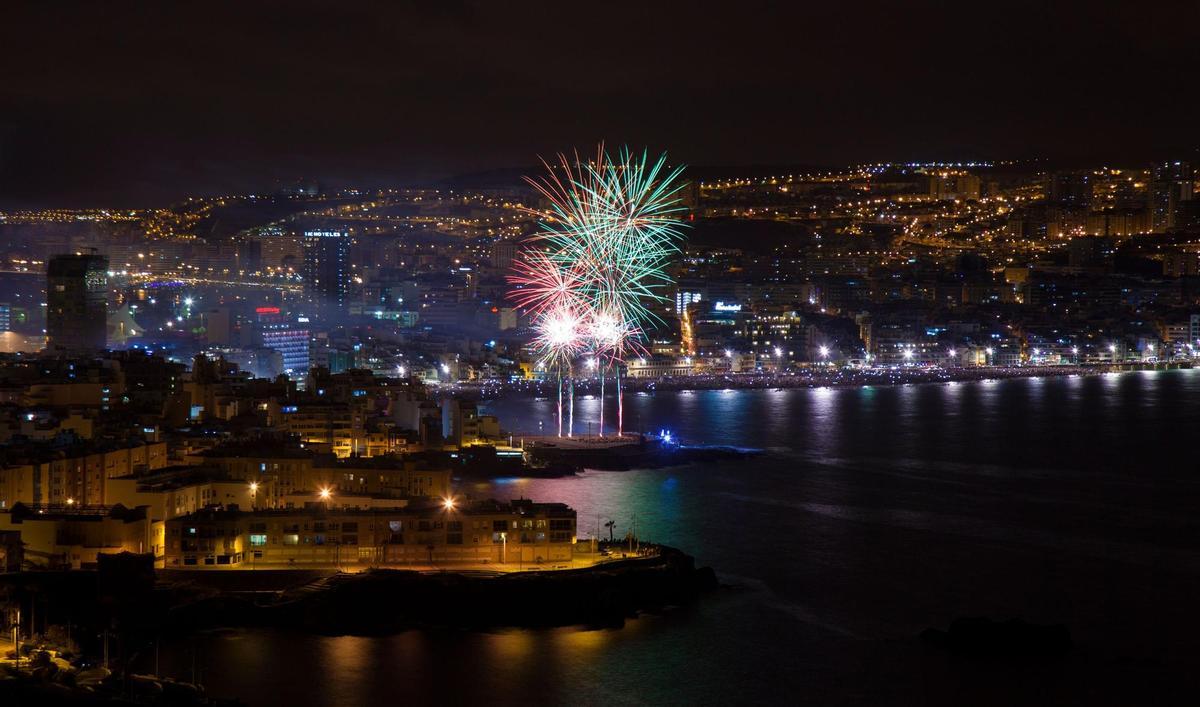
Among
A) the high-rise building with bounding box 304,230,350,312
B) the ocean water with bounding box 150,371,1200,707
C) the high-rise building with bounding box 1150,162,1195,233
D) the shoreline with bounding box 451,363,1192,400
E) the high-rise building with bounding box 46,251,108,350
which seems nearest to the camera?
the ocean water with bounding box 150,371,1200,707

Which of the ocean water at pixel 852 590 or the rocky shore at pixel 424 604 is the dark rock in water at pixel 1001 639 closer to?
the ocean water at pixel 852 590

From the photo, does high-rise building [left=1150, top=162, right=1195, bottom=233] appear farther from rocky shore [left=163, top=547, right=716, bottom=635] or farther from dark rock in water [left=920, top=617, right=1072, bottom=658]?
rocky shore [left=163, top=547, right=716, bottom=635]

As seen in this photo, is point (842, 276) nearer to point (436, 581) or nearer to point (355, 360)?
point (355, 360)

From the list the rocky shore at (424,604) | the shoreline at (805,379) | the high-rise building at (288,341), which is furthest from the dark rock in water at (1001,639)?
the high-rise building at (288,341)

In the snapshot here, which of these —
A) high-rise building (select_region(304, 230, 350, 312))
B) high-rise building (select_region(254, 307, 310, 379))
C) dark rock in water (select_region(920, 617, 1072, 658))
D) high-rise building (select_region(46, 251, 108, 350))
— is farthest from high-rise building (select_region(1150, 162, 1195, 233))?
dark rock in water (select_region(920, 617, 1072, 658))

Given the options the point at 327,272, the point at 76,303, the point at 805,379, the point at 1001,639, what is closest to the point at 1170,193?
the point at 805,379
